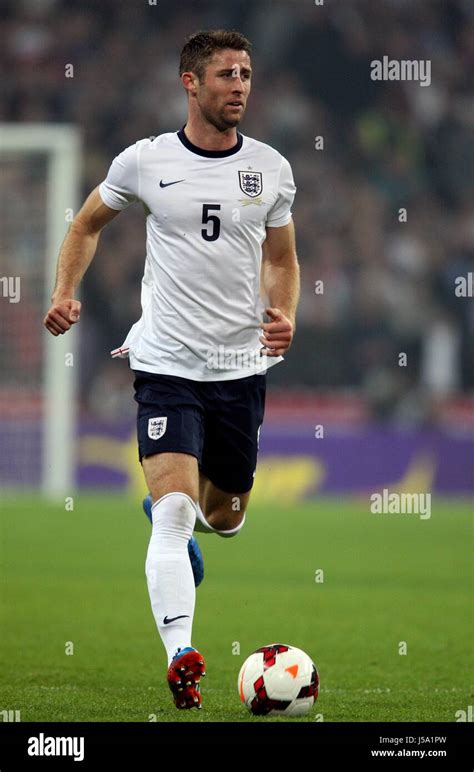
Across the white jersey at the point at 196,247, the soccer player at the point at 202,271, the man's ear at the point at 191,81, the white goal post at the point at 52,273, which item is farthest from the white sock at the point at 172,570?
the white goal post at the point at 52,273

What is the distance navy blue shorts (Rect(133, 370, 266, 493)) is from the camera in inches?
222

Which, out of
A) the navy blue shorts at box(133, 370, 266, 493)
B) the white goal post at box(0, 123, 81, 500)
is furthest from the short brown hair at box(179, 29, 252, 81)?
the white goal post at box(0, 123, 81, 500)

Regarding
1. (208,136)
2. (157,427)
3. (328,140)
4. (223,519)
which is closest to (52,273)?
(328,140)

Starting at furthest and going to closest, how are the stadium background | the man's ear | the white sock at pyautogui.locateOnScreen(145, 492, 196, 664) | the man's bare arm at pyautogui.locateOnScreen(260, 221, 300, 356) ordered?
the stadium background
the man's bare arm at pyautogui.locateOnScreen(260, 221, 300, 356)
the man's ear
the white sock at pyautogui.locateOnScreen(145, 492, 196, 664)

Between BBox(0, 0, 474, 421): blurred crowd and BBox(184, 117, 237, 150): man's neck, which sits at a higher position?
BBox(0, 0, 474, 421): blurred crowd

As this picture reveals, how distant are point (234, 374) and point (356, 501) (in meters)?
11.8

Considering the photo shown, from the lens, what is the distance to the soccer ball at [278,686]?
5336 millimetres

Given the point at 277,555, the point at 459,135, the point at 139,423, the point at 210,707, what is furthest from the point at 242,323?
the point at 459,135

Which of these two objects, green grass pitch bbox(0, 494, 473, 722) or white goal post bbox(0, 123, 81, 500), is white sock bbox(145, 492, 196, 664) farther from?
white goal post bbox(0, 123, 81, 500)

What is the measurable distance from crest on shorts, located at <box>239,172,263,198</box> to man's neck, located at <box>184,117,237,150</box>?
0.52 ft

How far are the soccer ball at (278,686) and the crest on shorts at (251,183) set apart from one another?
1.92m

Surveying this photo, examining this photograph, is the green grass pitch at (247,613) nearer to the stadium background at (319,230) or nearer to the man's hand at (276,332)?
the man's hand at (276,332)

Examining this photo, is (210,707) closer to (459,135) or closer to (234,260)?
(234,260)
